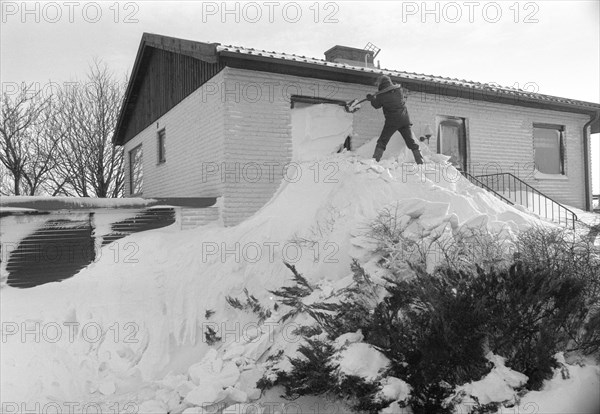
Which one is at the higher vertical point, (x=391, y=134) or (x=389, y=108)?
(x=389, y=108)

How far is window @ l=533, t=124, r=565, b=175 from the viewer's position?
1298cm

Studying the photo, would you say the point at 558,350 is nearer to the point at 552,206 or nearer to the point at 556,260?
the point at 556,260

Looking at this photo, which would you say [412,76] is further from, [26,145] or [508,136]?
[26,145]

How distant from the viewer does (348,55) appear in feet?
43.4

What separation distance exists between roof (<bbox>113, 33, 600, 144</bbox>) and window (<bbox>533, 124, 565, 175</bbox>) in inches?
23.9

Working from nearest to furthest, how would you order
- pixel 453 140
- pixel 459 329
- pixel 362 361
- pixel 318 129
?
pixel 459 329 → pixel 362 361 → pixel 318 129 → pixel 453 140

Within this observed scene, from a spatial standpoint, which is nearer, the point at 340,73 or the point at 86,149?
the point at 340,73

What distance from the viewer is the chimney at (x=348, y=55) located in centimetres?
1312

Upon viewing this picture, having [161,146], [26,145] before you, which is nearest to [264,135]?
[161,146]

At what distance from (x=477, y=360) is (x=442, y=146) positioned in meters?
8.17

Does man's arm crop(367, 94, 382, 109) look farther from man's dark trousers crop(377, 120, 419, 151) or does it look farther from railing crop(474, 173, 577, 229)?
railing crop(474, 173, 577, 229)

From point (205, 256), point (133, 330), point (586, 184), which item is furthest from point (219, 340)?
point (586, 184)

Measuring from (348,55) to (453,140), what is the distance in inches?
153

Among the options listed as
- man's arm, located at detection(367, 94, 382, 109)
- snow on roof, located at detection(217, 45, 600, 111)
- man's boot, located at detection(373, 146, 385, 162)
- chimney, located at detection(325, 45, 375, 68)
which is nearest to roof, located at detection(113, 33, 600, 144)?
snow on roof, located at detection(217, 45, 600, 111)
